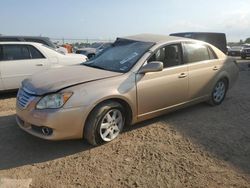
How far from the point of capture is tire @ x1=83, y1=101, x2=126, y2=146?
15.1ft

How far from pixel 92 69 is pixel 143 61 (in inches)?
34.7

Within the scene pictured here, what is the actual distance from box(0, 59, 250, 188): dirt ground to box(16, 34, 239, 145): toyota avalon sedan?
0.96 feet

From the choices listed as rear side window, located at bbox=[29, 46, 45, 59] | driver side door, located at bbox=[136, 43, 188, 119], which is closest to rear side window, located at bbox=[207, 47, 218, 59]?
driver side door, located at bbox=[136, 43, 188, 119]

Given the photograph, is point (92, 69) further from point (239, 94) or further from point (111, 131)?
point (239, 94)

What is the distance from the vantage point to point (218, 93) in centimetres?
718

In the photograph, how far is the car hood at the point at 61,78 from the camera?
4551mm

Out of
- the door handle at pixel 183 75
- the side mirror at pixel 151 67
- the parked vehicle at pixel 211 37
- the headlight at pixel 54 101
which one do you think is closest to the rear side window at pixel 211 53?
the door handle at pixel 183 75

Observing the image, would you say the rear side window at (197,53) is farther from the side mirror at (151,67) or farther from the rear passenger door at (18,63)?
the rear passenger door at (18,63)

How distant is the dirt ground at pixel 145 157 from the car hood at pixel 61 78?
887 millimetres

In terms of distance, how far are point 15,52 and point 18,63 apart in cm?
33

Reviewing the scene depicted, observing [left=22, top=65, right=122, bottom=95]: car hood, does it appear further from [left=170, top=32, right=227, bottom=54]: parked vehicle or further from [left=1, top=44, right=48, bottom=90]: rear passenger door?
[left=170, top=32, right=227, bottom=54]: parked vehicle

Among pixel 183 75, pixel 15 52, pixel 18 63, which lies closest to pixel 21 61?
pixel 18 63

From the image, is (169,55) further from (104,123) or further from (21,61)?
(21,61)

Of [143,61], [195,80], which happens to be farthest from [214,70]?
[143,61]
